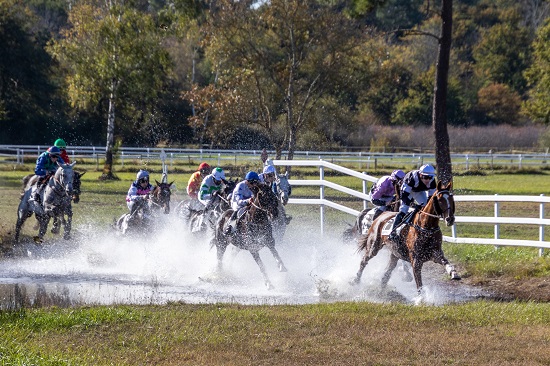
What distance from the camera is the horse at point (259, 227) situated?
16484 mm

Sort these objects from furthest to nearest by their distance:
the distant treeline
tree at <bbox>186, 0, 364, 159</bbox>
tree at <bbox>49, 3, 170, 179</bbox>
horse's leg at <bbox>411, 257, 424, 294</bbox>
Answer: tree at <bbox>49, 3, 170, 179</bbox> < the distant treeline < tree at <bbox>186, 0, 364, 159</bbox> < horse's leg at <bbox>411, 257, 424, 294</bbox>

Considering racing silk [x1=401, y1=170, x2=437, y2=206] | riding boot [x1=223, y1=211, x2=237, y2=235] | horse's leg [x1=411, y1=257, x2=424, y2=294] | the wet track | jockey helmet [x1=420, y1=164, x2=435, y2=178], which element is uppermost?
jockey helmet [x1=420, y1=164, x2=435, y2=178]

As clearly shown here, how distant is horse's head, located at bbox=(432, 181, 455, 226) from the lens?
1389cm

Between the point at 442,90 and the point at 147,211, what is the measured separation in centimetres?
998

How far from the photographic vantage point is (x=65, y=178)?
21891 mm

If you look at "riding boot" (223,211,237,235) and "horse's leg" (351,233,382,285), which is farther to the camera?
"riding boot" (223,211,237,235)

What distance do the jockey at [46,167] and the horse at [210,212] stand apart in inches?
156

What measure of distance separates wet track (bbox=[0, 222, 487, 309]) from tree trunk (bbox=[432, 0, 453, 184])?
250 inches

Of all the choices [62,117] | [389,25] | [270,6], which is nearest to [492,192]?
[270,6]

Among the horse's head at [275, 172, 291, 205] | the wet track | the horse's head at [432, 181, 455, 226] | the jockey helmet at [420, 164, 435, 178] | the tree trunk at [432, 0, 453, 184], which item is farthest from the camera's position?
the tree trunk at [432, 0, 453, 184]

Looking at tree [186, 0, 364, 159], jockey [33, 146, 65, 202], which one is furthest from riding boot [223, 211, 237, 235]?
tree [186, 0, 364, 159]

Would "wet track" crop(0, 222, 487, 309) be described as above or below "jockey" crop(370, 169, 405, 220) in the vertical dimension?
below

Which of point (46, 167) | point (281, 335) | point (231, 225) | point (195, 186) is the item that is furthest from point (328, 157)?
point (281, 335)

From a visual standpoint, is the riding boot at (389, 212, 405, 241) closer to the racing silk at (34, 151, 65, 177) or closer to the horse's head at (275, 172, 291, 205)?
the horse's head at (275, 172, 291, 205)
